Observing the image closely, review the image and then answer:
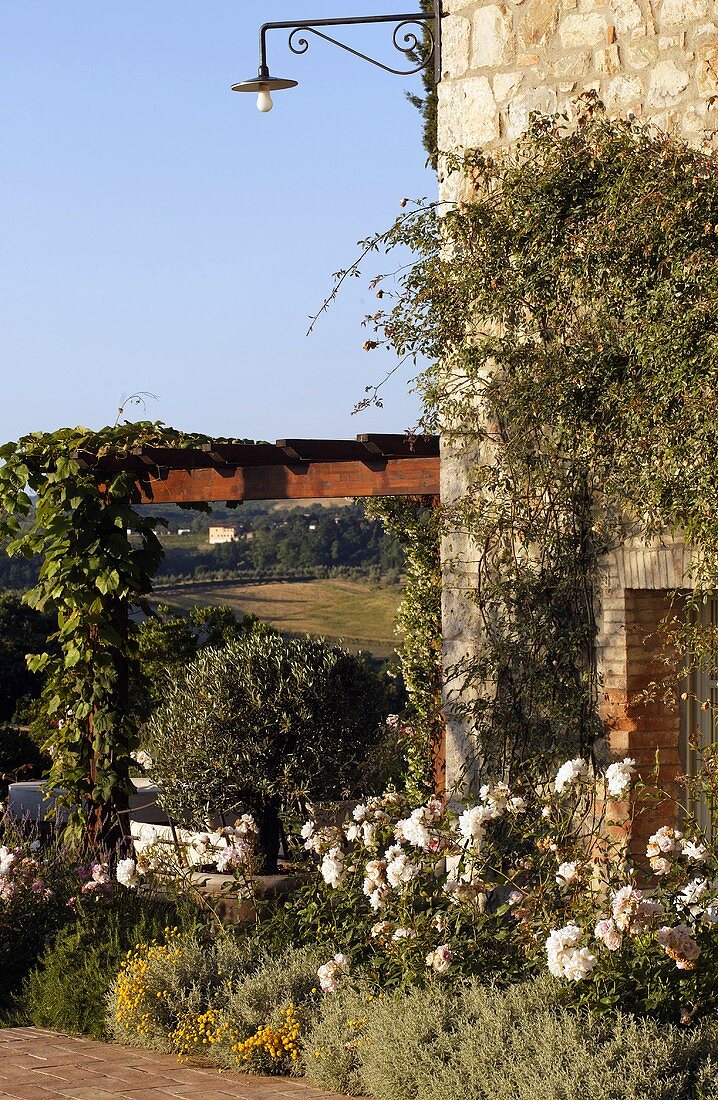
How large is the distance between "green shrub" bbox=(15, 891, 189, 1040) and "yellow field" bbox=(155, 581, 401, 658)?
65.8 ft

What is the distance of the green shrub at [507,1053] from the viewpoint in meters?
3.84

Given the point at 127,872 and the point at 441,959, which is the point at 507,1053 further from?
the point at 127,872

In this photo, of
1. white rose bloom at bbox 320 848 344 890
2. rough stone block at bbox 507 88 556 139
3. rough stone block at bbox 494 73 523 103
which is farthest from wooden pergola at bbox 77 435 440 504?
white rose bloom at bbox 320 848 344 890

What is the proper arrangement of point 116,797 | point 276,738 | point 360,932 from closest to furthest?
point 360,932 → point 276,738 → point 116,797

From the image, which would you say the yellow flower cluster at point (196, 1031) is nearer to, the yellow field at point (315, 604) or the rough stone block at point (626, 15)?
the rough stone block at point (626, 15)

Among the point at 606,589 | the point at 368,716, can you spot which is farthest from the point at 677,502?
the point at 368,716

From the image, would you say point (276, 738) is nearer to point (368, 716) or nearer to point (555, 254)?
point (368, 716)

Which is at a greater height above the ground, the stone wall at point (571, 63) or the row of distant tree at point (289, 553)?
the stone wall at point (571, 63)

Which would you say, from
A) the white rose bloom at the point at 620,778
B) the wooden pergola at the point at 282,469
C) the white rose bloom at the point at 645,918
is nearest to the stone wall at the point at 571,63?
the wooden pergola at the point at 282,469

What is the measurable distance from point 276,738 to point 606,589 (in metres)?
2.35

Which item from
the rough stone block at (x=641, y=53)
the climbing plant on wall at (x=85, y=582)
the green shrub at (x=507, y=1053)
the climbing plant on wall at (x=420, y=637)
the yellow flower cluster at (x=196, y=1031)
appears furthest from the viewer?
the climbing plant on wall at (x=420, y=637)

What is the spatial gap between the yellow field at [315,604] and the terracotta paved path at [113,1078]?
68.9 ft

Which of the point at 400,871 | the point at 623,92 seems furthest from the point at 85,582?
the point at 623,92

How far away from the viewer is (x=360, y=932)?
5277 millimetres
